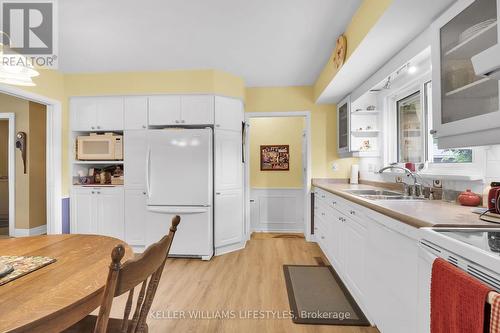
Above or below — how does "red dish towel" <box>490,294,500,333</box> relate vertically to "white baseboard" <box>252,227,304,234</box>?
above

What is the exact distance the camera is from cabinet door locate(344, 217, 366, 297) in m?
1.92

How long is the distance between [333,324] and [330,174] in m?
2.42

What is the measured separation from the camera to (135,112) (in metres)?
3.46

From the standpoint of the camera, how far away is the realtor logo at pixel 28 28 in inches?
81.7

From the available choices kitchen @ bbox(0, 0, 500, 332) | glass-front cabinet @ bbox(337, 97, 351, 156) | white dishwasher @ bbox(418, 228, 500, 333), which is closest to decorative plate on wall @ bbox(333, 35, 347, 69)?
kitchen @ bbox(0, 0, 500, 332)

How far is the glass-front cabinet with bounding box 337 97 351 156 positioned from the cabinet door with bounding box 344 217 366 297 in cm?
144

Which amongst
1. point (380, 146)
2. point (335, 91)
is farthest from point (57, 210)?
point (380, 146)

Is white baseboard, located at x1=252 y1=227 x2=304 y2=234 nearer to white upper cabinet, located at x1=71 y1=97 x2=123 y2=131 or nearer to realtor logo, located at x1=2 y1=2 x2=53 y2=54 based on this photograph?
white upper cabinet, located at x1=71 y1=97 x2=123 y2=131

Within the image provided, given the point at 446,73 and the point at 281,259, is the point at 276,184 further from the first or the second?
the point at 446,73

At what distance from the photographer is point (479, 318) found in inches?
29.6

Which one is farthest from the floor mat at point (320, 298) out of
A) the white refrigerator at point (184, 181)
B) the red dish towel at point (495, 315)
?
the red dish towel at point (495, 315)

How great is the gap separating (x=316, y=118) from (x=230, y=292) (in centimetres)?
284

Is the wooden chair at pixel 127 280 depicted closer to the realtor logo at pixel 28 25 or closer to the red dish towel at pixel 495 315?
the red dish towel at pixel 495 315

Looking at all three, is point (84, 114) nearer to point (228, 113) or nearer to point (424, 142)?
point (228, 113)
